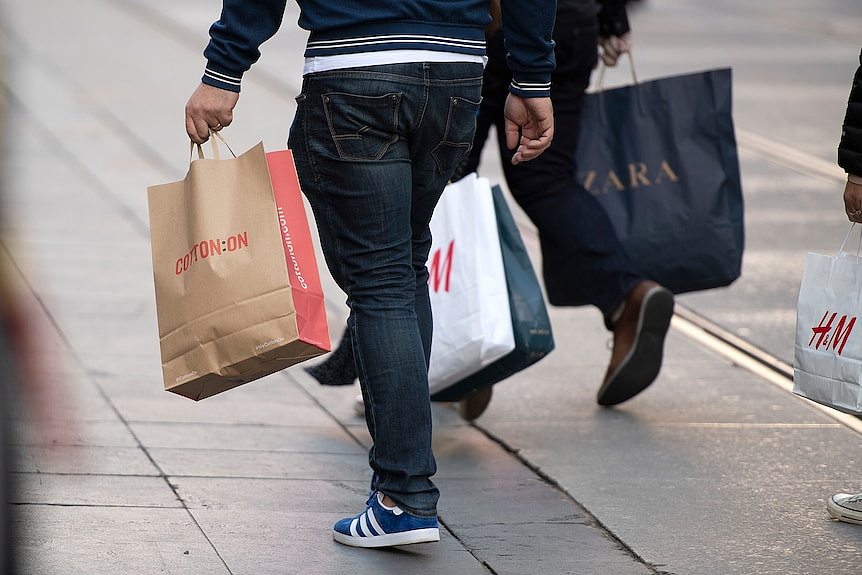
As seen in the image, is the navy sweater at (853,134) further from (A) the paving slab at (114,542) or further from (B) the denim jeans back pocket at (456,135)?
(A) the paving slab at (114,542)

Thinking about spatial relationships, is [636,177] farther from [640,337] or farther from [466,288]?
[466,288]

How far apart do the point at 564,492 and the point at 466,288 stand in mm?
630

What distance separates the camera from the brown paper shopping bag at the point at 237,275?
300cm

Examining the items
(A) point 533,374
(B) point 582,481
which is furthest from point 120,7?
(B) point 582,481

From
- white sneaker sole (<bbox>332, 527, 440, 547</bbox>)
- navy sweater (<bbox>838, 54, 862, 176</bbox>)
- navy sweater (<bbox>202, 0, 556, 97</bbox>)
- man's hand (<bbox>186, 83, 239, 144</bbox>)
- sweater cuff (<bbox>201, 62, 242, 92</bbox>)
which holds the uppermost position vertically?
navy sweater (<bbox>202, 0, 556, 97</bbox>)

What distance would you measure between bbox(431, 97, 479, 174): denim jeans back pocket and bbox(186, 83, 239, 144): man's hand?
1.58 ft

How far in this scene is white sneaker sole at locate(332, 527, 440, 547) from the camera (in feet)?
10.6

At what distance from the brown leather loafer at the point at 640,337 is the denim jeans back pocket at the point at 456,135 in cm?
125

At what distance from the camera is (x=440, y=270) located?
399 cm

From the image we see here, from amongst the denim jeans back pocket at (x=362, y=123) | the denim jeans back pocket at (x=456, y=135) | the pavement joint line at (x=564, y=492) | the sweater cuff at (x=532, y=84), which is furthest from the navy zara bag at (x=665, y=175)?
the denim jeans back pocket at (x=362, y=123)

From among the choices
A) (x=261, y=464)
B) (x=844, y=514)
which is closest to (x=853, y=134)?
(x=844, y=514)

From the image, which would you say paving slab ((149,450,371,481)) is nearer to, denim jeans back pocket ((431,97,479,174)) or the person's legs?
the person's legs

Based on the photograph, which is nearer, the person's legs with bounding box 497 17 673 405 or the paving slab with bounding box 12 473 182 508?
the paving slab with bounding box 12 473 182 508

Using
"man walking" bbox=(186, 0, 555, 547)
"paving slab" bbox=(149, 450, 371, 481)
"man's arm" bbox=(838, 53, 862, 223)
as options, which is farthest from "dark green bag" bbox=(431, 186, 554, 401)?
"man's arm" bbox=(838, 53, 862, 223)
